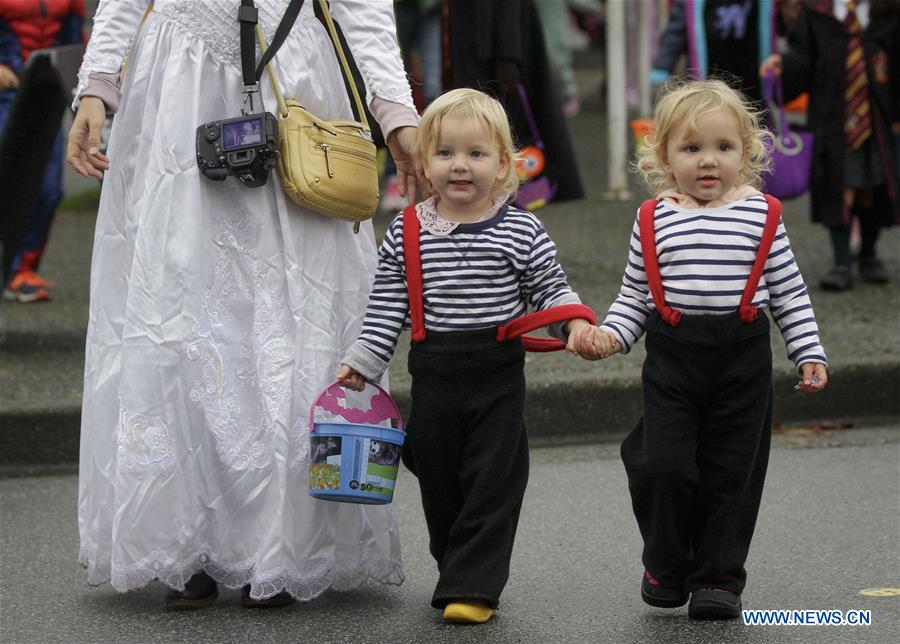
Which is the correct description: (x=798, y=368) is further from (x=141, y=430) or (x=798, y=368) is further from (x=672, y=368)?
(x=141, y=430)

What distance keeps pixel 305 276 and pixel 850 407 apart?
115 inches

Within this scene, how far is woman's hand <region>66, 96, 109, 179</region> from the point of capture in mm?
4027

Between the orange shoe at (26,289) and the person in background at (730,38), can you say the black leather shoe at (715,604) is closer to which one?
the person in background at (730,38)

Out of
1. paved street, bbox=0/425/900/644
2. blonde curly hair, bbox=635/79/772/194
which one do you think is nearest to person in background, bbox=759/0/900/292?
paved street, bbox=0/425/900/644

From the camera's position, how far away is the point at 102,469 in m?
4.19

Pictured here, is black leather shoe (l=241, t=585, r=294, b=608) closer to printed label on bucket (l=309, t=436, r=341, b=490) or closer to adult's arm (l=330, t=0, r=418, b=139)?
printed label on bucket (l=309, t=436, r=341, b=490)

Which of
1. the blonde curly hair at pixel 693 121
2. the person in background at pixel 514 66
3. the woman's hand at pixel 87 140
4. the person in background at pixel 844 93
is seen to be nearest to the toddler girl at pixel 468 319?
the blonde curly hair at pixel 693 121

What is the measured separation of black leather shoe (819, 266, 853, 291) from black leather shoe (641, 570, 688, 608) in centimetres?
413

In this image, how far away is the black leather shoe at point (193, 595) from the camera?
165 inches

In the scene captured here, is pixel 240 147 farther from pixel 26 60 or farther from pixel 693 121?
pixel 26 60

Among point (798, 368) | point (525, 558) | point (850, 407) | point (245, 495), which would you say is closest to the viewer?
point (798, 368)

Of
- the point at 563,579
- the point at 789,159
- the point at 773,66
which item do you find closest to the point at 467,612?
the point at 563,579

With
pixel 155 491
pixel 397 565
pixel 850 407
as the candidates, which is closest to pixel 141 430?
pixel 155 491

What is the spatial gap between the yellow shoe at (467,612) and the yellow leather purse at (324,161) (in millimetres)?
1011
